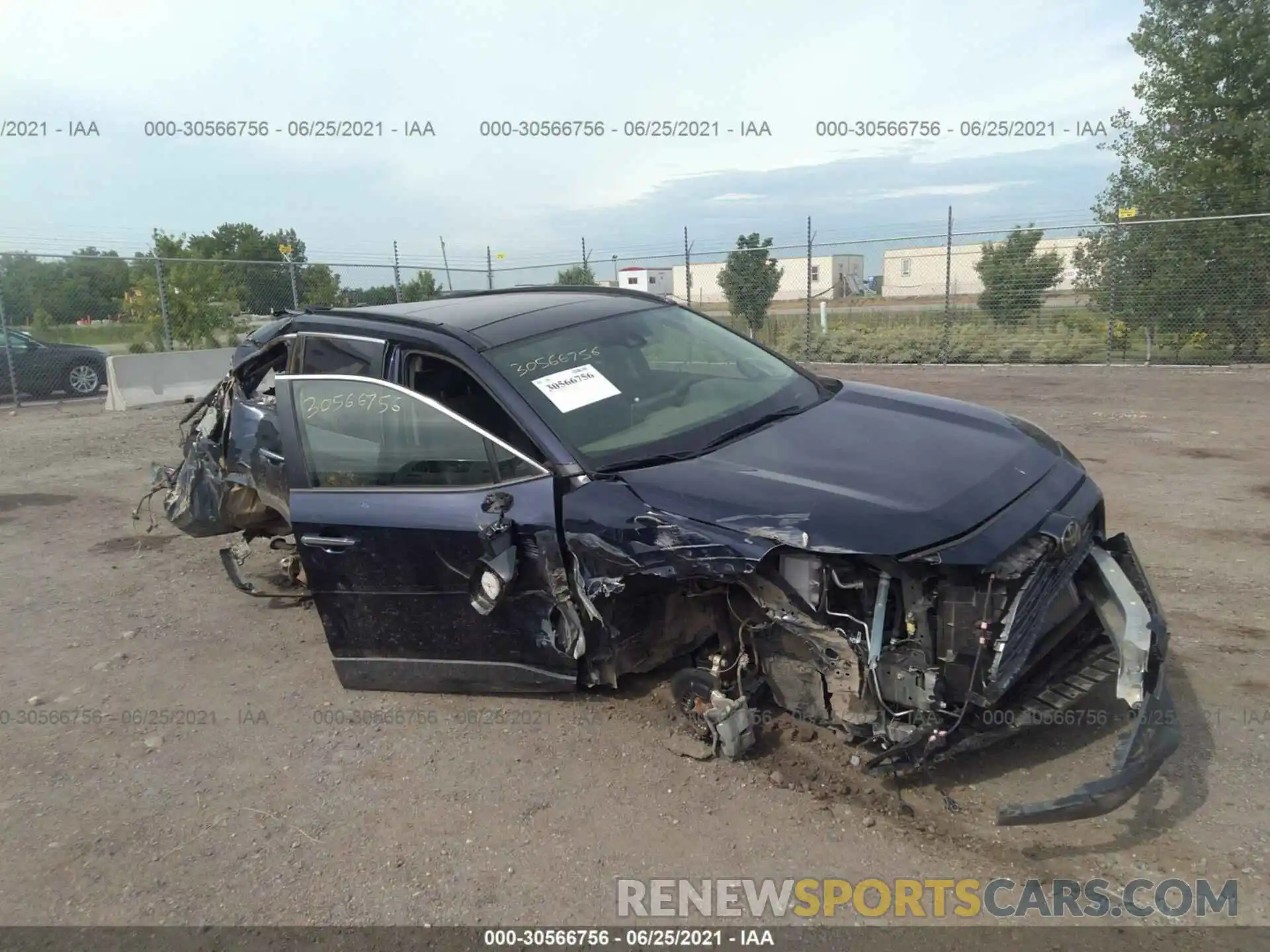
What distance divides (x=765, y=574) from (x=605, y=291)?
2.45 metres

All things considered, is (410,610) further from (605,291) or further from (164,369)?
(164,369)

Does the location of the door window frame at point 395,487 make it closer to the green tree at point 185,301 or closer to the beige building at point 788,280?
the beige building at point 788,280

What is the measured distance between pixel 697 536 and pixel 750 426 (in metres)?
0.93

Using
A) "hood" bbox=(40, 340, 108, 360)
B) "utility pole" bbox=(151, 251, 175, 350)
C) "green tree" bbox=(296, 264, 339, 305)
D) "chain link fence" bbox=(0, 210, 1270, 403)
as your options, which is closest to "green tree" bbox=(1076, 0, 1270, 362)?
"chain link fence" bbox=(0, 210, 1270, 403)

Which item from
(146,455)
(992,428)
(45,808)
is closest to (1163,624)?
(992,428)

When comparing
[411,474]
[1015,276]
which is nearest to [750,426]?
[411,474]

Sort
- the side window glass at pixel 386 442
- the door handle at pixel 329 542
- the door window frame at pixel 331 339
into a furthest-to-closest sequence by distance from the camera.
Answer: the door window frame at pixel 331 339, the door handle at pixel 329 542, the side window glass at pixel 386 442

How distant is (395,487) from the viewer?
3.83 meters

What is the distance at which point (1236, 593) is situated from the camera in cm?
457

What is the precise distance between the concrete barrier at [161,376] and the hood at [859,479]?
12.3 meters

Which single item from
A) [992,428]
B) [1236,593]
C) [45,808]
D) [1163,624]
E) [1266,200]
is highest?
[1266,200]

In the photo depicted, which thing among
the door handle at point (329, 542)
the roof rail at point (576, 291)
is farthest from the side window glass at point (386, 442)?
the roof rail at point (576, 291)

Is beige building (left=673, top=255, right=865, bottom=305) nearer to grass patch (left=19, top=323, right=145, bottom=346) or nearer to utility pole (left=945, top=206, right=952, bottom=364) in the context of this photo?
utility pole (left=945, top=206, right=952, bottom=364)

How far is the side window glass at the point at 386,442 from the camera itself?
3.65m
